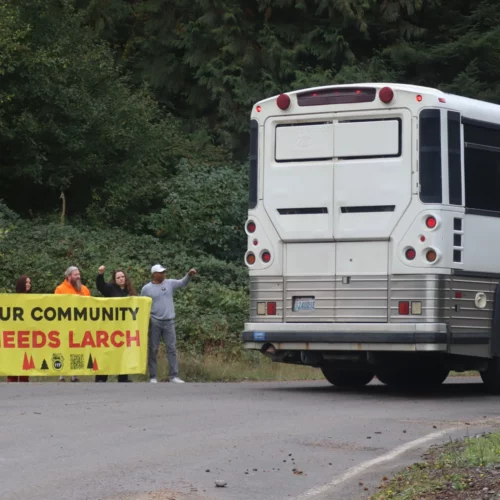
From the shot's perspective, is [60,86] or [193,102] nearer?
[60,86]

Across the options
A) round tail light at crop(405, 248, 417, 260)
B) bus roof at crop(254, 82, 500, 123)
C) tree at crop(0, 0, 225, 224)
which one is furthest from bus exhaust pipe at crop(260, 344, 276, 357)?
tree at crop(0, 0, 225, 224)

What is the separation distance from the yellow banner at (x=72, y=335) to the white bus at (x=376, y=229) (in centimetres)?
343

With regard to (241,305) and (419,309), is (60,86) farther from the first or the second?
(419,309)

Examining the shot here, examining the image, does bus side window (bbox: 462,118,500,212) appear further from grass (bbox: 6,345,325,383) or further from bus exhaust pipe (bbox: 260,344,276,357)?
grass (bbox: 6,345,325,383)

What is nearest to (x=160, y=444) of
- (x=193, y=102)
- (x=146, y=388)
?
(x=146, y=388)

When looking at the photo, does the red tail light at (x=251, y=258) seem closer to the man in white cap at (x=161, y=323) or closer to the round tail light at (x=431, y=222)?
the round tail light at (x=431, y=222)

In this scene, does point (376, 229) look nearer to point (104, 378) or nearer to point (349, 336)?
point (349, 336)

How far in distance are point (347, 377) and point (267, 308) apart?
86.9 inches

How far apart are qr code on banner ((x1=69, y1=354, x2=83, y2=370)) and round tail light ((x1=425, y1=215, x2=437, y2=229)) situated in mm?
6077

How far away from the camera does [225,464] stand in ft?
34.7

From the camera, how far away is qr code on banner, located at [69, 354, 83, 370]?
19.7 m

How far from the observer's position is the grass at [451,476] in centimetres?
896

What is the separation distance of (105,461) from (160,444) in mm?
1111

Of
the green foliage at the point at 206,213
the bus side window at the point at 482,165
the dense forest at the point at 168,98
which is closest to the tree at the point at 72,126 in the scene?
the dense forest at the point at 168,98
